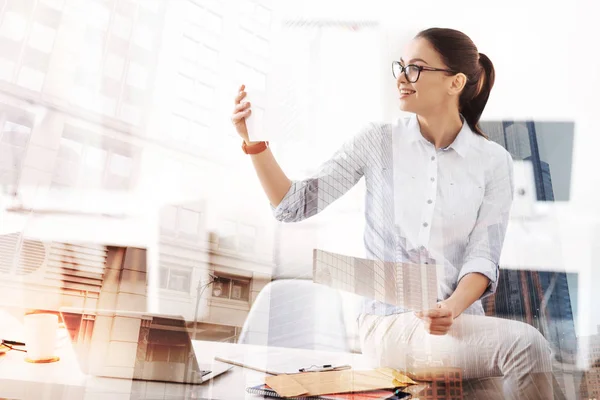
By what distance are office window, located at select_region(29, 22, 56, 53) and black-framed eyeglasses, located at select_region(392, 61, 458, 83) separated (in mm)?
978

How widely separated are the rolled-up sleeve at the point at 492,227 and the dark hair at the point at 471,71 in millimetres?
106

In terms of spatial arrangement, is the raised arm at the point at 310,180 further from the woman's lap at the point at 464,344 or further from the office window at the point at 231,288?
the woman's lap at the point at 464,344

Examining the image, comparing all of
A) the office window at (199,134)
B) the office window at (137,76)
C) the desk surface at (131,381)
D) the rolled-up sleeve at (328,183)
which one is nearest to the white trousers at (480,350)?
the desk surface at (131,381)

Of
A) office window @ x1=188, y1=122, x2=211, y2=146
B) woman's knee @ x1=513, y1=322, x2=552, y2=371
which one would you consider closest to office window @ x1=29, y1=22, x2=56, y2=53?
office window @ x1=188, y1=122, x2=211, y2=146

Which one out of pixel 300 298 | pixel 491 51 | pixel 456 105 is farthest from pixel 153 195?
pixel 491 51

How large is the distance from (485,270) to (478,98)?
41 centimetres

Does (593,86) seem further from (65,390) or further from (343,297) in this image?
(65,390)

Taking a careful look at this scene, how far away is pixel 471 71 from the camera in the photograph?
1.15 metres

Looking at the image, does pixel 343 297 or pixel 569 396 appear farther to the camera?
pixel 343 297

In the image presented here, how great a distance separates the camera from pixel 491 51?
3.86 ft

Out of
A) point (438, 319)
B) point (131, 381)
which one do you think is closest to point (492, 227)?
point (438, 319)

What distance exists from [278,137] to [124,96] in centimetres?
50

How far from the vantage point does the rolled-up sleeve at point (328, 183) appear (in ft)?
3.98

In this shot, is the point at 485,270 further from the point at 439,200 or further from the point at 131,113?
the point at 131,113
